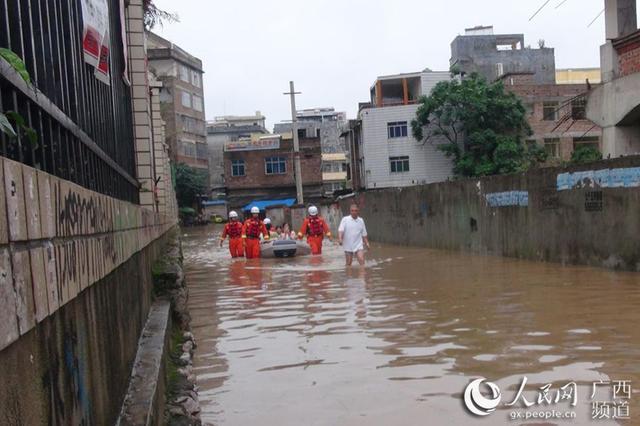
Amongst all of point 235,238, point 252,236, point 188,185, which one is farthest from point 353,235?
point 188,185

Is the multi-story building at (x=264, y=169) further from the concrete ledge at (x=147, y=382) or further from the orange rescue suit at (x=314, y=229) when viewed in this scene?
the concrete ledge at (x=147, y=382)

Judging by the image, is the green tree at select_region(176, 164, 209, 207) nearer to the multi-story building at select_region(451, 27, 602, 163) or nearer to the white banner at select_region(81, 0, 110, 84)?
the multi-story building at select_region(451, 27, 602, 163)

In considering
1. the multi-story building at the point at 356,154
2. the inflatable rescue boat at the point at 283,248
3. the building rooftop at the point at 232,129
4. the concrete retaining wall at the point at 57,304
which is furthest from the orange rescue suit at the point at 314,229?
the building rooftop at the point at 232,129

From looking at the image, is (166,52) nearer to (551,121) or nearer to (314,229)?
(551,121)

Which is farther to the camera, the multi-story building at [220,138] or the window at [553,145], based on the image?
the multi-story building at [220,138]

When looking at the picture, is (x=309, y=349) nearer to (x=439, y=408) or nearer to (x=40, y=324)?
(x=439, y=408)

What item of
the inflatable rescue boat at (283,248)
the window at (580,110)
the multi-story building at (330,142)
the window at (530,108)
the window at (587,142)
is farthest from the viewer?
the multi-story building at (330,142)

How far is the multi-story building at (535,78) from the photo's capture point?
1666 inches

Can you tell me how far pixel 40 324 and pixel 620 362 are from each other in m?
5.15

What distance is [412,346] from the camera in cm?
679

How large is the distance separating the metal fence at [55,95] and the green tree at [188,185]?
5266cm

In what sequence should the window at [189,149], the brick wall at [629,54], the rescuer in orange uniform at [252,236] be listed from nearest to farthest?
the brick wall at [629,54] → the rescuer in orange uniform at [252,236] → the window at [189,149]

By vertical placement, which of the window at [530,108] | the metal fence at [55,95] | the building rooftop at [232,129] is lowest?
the metal fence at [55,95]

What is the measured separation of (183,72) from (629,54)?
53077 millimetres
